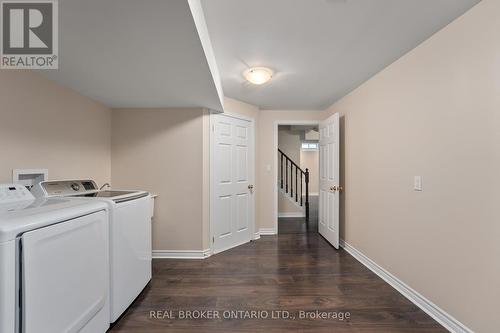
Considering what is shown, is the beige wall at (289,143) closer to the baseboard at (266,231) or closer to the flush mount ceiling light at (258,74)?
the baseboard at (266,231)

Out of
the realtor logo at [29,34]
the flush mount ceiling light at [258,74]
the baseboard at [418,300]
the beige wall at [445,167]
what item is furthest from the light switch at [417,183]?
the realtor logo at [29,34]

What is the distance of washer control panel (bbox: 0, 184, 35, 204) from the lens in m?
1.37

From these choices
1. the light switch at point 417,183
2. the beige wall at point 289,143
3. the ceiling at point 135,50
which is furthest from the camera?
the beige wall at point 289,143

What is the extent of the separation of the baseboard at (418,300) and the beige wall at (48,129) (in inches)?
130

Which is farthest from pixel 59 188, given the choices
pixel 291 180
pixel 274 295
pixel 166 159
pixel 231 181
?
pixel 291 180

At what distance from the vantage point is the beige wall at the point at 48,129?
1668 mm

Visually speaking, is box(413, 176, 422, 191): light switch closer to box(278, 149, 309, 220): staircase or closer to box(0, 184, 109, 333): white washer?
box(0, 184, 109, 333): white washer

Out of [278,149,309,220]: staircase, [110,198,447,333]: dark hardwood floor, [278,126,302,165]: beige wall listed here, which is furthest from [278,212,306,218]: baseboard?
[110,198,447,333]: dark hardwood floor

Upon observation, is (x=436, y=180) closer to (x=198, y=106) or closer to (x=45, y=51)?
(x=198, y=106)

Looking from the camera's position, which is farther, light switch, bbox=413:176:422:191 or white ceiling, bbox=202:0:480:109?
light switch, bbox=413:176:422:191

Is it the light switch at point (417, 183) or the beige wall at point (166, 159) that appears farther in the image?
the beige wall at point (166, 159)

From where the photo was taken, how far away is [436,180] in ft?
5.71

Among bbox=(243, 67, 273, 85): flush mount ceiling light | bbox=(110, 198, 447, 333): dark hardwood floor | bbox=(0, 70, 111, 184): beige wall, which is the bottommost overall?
bbox=(110, 198, 447, 333): dark hardwood floor

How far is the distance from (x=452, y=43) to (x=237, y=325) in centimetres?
254
